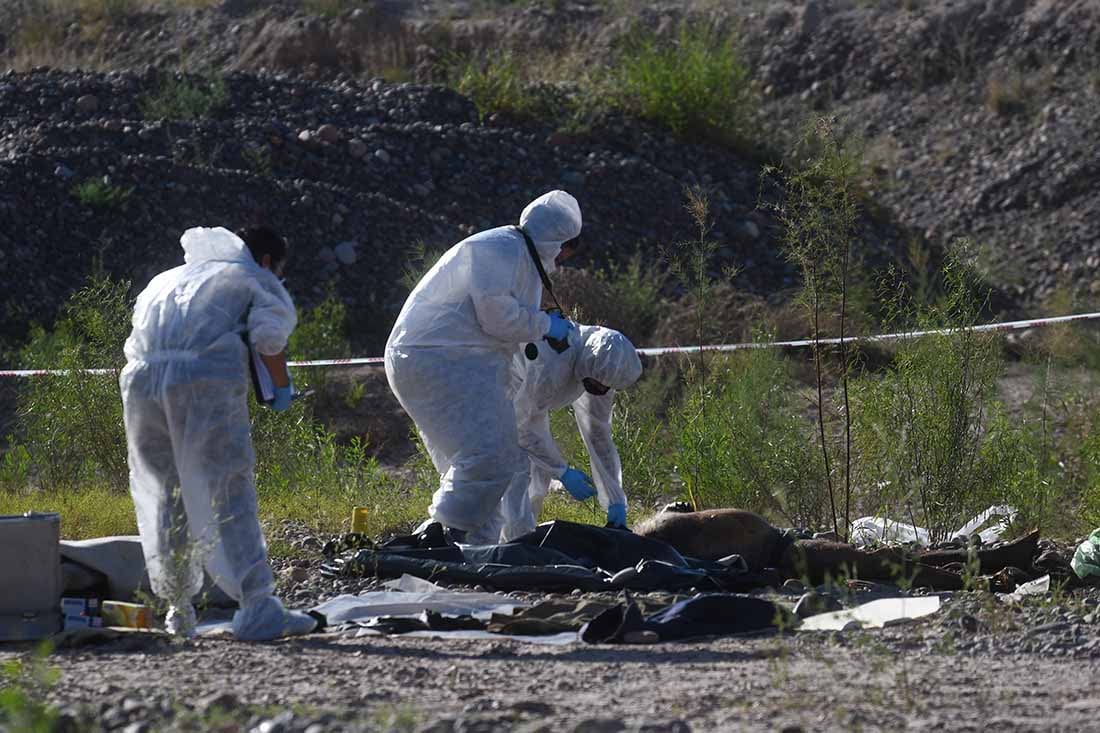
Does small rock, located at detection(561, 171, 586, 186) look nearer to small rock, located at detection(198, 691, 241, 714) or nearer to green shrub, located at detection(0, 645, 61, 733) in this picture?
green shrub, located at detection(0, 645, 61, 733)

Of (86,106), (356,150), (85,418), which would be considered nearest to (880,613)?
(85,418)

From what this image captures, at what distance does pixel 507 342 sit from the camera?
7543mm

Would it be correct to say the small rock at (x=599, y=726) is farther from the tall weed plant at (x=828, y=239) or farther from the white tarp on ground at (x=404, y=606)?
the tall weed plant at (x=828, y=239)

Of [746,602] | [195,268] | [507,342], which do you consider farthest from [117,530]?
[746,602]

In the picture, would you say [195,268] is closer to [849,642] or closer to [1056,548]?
[849,642]

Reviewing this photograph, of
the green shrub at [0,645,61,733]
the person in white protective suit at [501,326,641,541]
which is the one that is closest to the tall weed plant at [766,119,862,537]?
the person in white protective suit at [501,326,641,541]

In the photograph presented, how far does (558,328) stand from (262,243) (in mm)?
1770

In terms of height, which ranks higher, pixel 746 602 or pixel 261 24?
pixel 261 24

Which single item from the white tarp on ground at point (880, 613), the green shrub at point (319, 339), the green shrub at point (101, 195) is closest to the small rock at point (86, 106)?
the green shrub at point (101, 195)

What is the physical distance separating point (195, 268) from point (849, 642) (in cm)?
253

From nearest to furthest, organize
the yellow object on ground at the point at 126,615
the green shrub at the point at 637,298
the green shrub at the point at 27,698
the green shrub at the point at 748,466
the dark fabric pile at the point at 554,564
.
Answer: the green shrub at the point at 27,698, the yellow object on ground at the point at 126,615, the dark fabric pile at the point at 554,564, the green shrub at the point at 748,466, the green shrub at the point at 637,298

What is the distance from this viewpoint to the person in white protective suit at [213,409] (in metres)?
5.71

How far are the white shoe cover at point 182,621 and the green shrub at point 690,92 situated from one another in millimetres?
12286

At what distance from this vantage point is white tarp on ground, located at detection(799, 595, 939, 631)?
5793 mm
